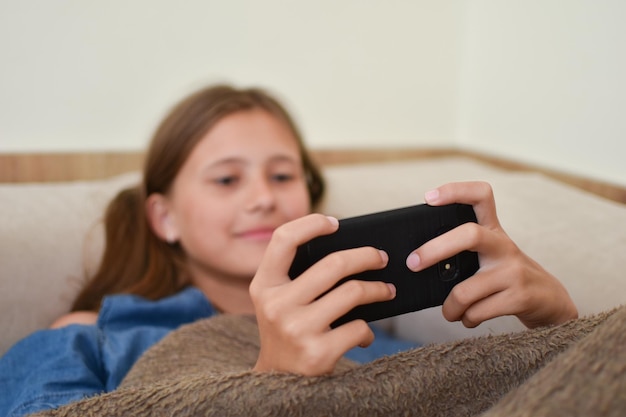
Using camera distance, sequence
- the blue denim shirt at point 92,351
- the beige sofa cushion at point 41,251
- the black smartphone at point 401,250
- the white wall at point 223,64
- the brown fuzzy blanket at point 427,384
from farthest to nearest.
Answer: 1. the white wall at point 223,64
2. the beige sofa cushion at point 41,251
3. the blue denim shirt at point 92,351
4. the black smartphone at point 401,250
5. the brown fuzzy blanket at point 427,384

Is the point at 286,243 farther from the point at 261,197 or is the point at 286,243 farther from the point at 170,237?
the point at 170,237

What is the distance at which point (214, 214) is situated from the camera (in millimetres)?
877

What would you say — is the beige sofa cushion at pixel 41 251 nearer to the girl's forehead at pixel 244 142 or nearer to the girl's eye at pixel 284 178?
the girl's forehead at pixel 244 142

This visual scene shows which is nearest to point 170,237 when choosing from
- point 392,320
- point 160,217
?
point 160,217

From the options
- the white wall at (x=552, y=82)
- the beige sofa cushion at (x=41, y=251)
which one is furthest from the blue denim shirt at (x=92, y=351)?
the white wall at (x=552, y=82)

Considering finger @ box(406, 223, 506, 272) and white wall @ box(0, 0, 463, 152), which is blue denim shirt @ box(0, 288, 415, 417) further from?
white wall @ box(0, 0, 463, 152)

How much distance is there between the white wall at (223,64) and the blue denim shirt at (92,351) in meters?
0.54

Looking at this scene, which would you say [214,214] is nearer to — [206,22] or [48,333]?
[48,333]

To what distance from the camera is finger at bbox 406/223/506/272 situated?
51cm

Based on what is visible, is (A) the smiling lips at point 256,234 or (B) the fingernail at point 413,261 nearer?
(B) the fingernail at point 413,261

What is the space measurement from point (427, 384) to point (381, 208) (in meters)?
0.56

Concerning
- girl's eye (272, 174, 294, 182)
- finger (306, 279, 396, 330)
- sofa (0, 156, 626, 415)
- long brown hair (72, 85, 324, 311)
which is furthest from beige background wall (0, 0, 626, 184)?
finger (306, 279, 396, 330)

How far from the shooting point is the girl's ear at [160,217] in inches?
38.9

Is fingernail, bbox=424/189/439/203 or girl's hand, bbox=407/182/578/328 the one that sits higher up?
fingernail, bbox=424/189/439/203
